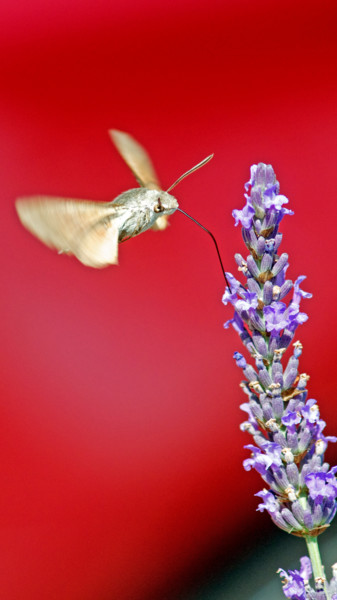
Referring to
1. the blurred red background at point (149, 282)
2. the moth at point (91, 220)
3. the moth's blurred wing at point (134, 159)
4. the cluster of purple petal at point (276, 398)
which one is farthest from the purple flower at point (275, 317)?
the blurred red background at point (149, 282)

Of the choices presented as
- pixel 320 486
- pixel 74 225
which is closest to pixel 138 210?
pixel 74 225

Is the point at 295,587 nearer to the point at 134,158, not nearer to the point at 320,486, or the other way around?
the point at 320,486

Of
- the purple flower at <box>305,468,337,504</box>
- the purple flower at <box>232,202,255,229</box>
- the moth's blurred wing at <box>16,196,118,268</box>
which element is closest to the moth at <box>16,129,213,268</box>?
the moth's blurred wing at <box>16,196,118,268</box>

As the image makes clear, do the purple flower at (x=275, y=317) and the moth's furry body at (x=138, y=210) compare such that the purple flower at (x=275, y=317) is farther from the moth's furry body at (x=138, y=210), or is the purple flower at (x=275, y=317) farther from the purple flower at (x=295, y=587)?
the moth's furry body at (x=138, y=210)

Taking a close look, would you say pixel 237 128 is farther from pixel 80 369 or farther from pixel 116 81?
pixel 80 369

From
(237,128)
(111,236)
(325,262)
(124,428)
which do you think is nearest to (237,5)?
(237,128)

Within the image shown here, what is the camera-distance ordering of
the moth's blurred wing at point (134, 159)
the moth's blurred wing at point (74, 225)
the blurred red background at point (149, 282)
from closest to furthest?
the moth's blurred wing at point (74, 225) < the moth's blurred wing at point (134, 159) < the blurred red background at point (149, 282)
